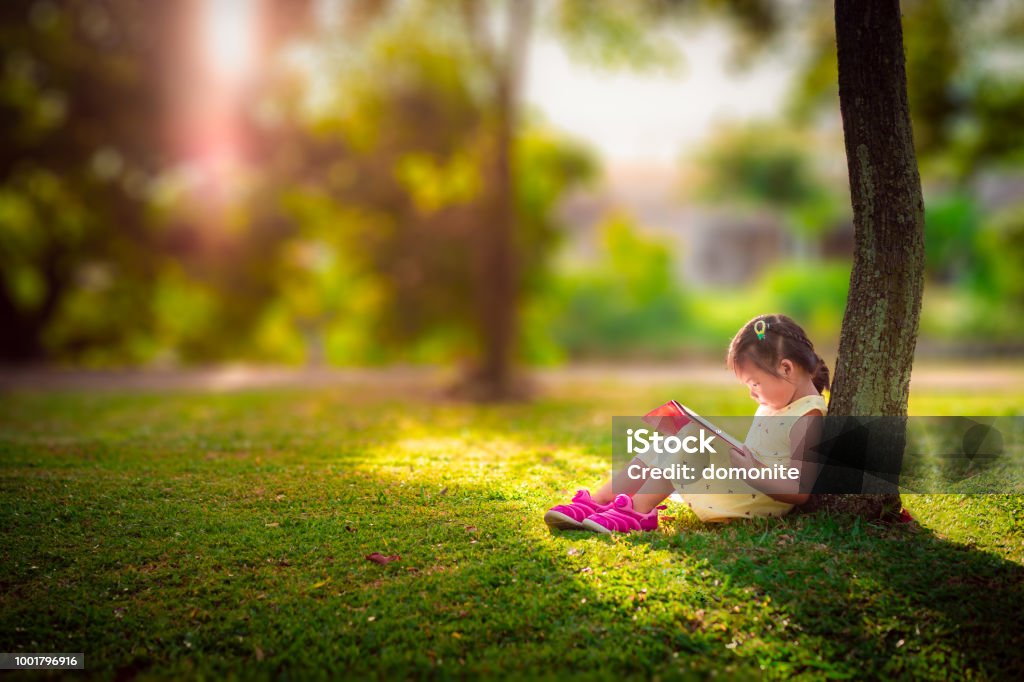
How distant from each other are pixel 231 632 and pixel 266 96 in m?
15.4

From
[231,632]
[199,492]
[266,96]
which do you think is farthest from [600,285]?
[231,632]

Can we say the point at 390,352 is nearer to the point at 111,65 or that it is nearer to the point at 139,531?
the point at 111,65

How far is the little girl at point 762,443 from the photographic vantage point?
4.30 meters

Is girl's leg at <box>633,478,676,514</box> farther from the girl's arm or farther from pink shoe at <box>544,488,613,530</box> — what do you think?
the girl's arm

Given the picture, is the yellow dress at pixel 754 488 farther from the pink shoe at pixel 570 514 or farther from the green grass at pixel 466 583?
the pink shoe at pixel 570 514

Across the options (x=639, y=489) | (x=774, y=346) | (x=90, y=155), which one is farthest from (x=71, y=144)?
(x=774, y=346)

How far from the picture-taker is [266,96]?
16750 mm

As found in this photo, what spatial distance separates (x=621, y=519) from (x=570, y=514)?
0.30 meters

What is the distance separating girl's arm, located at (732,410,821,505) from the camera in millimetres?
4260

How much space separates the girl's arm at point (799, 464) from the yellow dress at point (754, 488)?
0.03 meters

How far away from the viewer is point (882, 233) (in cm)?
440

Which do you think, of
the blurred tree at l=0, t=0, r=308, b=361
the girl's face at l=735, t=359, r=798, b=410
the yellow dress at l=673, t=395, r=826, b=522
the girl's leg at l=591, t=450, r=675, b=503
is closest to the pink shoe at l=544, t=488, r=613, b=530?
the girl's leg at l=591, t=450, r=675, b=503

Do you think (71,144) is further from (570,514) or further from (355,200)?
(570,514)

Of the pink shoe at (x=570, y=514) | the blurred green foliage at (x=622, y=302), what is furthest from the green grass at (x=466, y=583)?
the blurred green foliage at (x=622, y=302)
